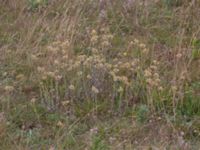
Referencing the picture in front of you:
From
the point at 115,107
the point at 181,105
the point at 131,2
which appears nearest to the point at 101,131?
the point at 115,107

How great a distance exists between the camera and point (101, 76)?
462cm

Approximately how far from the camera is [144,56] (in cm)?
498

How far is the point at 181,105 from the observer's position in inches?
176

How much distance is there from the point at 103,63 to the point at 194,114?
32.5 inches

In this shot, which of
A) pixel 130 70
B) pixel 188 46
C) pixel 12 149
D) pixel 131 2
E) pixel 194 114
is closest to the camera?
Answer: pixel 12 149

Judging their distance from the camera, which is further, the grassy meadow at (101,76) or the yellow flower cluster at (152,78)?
the yellow flower cluster at (152,78)

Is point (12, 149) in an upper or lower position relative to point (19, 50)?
lower

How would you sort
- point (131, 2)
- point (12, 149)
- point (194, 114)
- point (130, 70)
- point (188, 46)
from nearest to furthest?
point (12, 149) < point (194, 114) < point (130, 70) < point (188, 46) < point (131, 2)

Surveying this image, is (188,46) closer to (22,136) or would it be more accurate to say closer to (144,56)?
(144,56)

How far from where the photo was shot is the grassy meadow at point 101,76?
422 cm

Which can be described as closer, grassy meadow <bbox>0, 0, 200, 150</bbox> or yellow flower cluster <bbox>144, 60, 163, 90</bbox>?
grassy meadow <bbox>0, 0, 200, 150</bbox>

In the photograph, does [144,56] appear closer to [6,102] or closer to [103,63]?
[103,63]

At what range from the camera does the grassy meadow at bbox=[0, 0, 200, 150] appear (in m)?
4.22

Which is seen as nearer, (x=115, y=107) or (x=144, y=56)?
(x=115, y=107)
